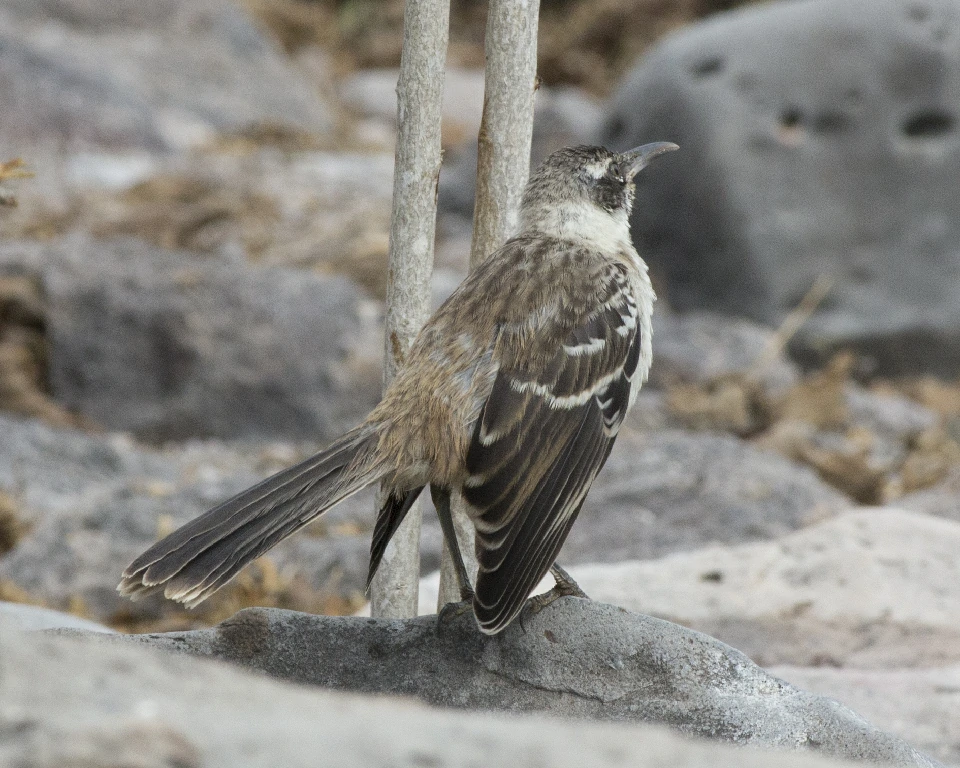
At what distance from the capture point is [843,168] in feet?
31.7

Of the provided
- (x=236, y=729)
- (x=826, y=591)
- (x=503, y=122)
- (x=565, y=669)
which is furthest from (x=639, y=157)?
(x=236, y=729)

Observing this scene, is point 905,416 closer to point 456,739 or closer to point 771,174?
point 771,174

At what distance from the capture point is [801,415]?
8477 mm

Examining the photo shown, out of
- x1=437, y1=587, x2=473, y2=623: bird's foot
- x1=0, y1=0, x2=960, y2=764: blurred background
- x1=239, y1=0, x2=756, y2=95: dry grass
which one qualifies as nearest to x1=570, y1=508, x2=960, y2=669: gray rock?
x1=0, y1=0, x2=960, y2=764: blurred background

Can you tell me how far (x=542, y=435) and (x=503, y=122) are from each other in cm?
116

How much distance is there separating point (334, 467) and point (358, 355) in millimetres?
4814

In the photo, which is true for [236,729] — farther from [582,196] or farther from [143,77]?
[143,77]

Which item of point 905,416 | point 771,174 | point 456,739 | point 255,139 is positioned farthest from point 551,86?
point 456,739

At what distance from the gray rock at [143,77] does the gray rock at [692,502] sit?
281 inches

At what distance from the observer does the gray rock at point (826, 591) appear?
16.2 feet

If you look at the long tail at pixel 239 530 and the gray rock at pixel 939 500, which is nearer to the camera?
the long tail at pixel 239 530

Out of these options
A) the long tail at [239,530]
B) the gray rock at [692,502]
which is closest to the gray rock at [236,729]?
the long tail at [239,530]

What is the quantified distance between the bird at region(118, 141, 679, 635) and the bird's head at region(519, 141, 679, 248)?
14cm

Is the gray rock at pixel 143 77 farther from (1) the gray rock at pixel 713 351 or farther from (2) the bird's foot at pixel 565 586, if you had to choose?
(2) the bird's foot at pixel 565 586
